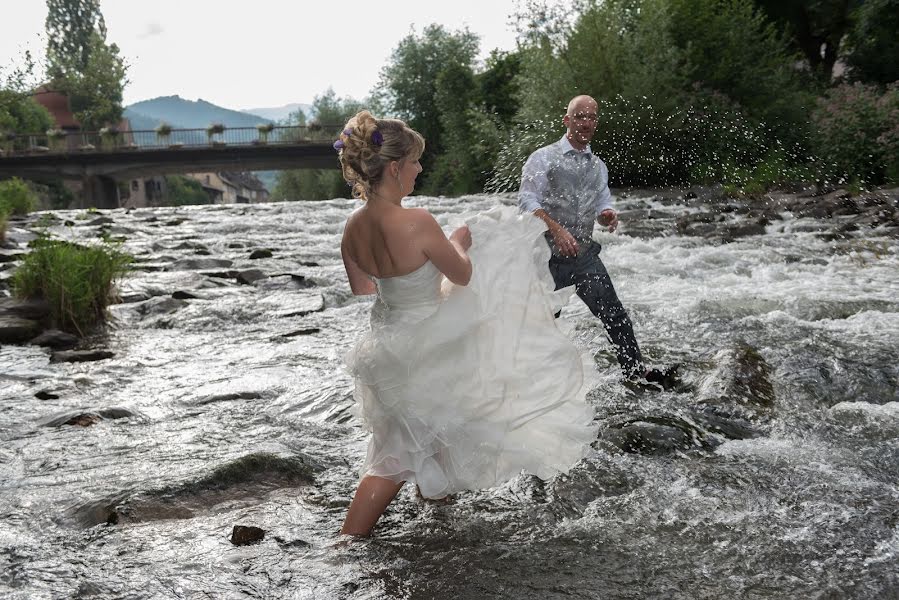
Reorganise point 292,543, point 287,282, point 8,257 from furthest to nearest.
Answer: point 8,257
point 287,282
point 292,543

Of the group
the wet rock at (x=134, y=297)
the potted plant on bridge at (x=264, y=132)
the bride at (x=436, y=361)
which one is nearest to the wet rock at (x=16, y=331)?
the wet rock at (x=134, y=297)

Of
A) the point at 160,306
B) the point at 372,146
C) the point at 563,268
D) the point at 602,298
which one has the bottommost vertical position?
the point at 160,306

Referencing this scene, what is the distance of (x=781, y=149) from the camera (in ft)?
79.0

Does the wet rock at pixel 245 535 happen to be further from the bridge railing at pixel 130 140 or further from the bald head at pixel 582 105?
the bridge railing at pixel 130 140

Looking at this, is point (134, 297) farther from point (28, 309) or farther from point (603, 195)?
point (603, 195)

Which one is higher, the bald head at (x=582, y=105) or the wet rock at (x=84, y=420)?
the bald head at (x=582, y=105)

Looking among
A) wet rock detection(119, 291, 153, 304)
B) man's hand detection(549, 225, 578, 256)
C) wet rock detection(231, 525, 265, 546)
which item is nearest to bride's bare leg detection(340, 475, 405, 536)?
wet rock detection(231, 525, 265, 546)

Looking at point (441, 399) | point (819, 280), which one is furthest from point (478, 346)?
point (819, 280)

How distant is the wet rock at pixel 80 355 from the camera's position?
803cm

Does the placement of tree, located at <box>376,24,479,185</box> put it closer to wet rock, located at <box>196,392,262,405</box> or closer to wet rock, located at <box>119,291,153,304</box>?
wet rock, located at <box>119,291,153,304</box>

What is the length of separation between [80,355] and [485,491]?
5.25 m

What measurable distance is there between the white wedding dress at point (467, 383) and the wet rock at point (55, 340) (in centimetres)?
590

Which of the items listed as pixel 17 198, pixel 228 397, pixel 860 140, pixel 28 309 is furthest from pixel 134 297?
pixel 17 198

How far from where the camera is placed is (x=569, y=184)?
6441 mm
